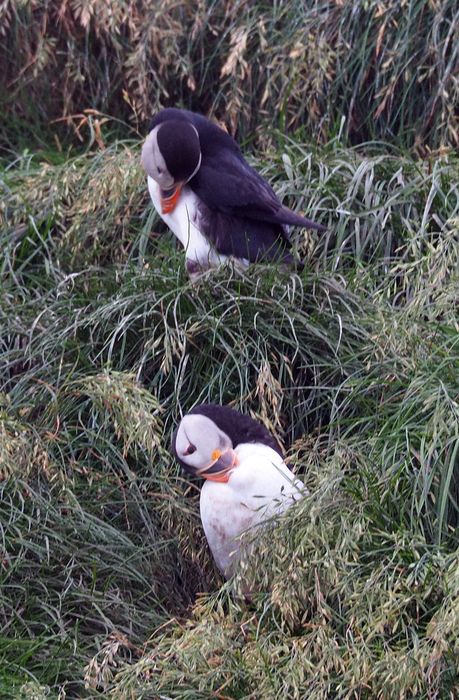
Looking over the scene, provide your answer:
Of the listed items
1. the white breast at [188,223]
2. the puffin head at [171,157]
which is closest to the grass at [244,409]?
the white breast at [188,223]

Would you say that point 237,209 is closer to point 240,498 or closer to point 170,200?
point 170,200

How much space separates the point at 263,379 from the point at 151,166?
2.77 feet

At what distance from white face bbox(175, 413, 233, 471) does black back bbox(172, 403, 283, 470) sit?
0.02 metres

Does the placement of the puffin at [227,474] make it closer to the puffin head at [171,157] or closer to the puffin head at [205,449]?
the puffin head at [205,449]

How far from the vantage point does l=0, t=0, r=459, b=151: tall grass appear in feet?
15.0

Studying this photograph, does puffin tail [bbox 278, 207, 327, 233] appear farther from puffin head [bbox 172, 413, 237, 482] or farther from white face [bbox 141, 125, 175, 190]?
puffin head [bbox 172, 413, 237, 482]

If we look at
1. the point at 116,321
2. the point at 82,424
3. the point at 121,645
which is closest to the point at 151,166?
the point at 116,321

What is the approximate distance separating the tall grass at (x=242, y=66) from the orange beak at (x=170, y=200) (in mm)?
737

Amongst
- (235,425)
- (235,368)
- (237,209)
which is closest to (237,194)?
(237,209)

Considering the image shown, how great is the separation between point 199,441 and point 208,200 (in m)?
1.06

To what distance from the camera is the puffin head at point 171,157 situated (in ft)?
12.7

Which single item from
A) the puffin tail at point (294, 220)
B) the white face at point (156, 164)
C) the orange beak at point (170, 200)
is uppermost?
the white face at point (156, 164)

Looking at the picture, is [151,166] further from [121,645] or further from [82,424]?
[121,645]

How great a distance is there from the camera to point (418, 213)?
418 centimetres
